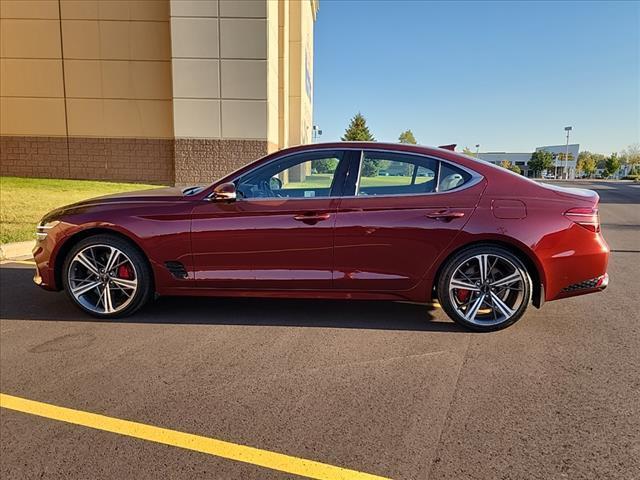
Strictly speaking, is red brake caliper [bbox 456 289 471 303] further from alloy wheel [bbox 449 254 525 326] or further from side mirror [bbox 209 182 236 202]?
side mirror [bbox 209 182 236 202]

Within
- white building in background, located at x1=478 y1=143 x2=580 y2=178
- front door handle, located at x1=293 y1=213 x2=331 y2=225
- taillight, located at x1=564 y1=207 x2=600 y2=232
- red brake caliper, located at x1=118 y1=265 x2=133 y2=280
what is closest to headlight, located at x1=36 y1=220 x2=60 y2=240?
red brake caliper, located at x1=118 y1=265 x2=133 y2=280

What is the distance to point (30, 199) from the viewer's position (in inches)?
490

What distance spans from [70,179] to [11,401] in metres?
18.9

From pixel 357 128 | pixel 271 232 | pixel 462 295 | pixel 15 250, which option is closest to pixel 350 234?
pixel 271 232

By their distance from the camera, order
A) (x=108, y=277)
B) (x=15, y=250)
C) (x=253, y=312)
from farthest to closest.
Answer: (x=15, y=250) → (x=253, y=312) → (x=108, y=277)

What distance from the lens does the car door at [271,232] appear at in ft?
13.6

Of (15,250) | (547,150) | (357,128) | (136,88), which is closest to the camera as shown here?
(15,250)

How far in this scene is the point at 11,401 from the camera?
9.70 ft

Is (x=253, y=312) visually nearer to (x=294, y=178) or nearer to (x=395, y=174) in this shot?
(x=294, y=178)

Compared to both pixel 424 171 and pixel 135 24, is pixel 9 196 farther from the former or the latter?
pixel 424 171

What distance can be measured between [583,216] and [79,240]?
4.52 meters

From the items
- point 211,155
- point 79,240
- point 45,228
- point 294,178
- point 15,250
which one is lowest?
point 15,250

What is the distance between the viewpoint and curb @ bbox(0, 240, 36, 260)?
7.01 metres

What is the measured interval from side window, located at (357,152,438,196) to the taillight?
1.17 metres
